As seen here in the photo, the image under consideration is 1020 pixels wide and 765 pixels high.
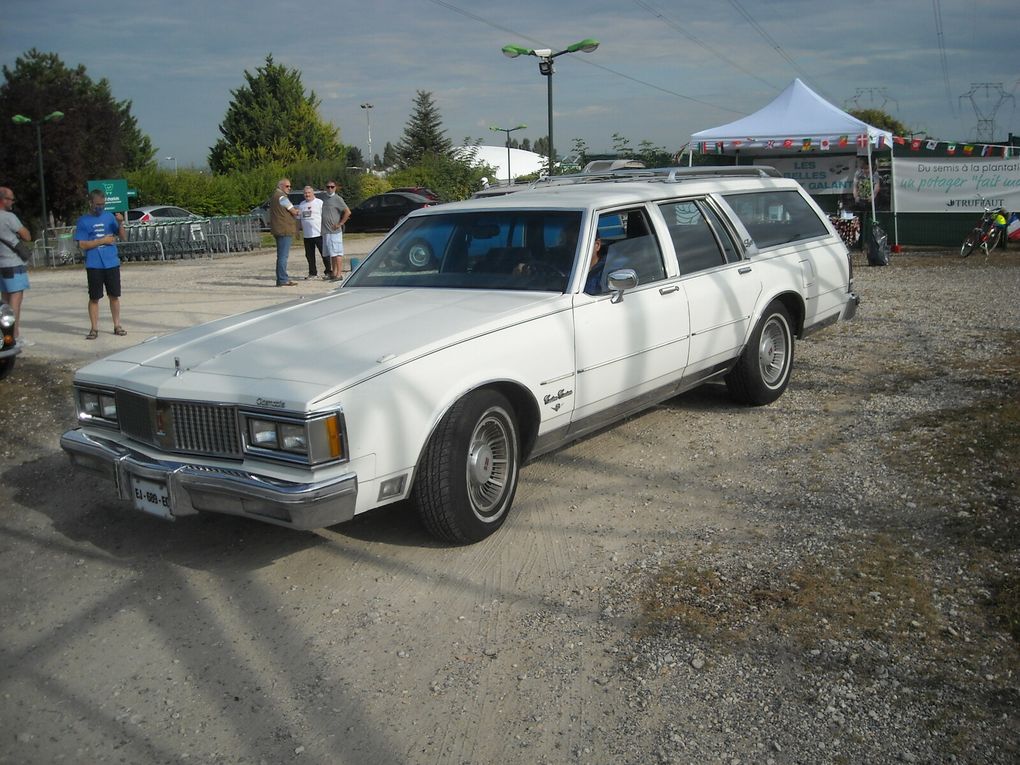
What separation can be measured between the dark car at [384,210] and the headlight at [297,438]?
28644 millimetres

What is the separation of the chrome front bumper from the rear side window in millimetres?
4125

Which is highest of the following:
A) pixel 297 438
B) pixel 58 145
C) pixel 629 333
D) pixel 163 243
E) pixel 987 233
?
pixel 58 145

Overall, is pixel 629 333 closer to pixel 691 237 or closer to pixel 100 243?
pixel 691 237

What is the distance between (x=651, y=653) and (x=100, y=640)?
2262 mm

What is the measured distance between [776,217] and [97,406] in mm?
5131

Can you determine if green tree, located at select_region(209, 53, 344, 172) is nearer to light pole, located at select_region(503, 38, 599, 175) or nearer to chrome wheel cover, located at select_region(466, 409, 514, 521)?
light pole, located at select_region(503, 38, 599, 175)

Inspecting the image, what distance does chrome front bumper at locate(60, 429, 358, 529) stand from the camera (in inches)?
153

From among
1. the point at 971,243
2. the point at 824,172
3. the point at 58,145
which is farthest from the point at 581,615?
the point at 58,145

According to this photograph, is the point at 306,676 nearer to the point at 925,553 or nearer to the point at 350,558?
the point at 350,558

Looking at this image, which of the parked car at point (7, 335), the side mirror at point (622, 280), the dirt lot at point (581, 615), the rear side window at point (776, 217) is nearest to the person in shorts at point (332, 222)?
the parked car at point (7, 335)

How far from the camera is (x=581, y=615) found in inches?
155

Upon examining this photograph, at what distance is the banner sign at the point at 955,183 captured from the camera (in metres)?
18.1

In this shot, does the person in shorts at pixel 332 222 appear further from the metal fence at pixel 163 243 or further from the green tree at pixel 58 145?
the green tree at pixel 58 145

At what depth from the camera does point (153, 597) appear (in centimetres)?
429
